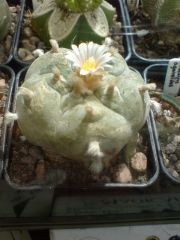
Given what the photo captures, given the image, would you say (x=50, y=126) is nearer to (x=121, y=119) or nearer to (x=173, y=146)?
(x=121, y=119)

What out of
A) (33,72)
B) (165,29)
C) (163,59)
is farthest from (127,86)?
(165,29)

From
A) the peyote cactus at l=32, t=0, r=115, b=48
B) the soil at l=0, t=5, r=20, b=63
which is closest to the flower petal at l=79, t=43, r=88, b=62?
the peyote cactus at l=32, t=0, r=115, b=48

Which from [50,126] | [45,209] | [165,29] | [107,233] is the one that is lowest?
[107,233]

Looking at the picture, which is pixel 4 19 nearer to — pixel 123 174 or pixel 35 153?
pixel 35 153

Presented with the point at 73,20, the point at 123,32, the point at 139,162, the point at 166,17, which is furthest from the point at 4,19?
the point at 139,162

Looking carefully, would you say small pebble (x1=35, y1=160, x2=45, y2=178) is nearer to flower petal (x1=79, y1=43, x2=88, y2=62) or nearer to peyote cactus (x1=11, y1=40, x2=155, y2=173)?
peyote cactus (x1=11, y1=40, x2=155, y2=173)

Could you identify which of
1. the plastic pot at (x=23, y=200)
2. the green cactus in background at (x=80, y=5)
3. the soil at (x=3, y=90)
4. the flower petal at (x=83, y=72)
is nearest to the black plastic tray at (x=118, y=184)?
the plastic pot at (x=23, y=200)
